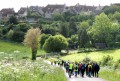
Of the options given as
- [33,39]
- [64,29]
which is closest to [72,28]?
[64,29]

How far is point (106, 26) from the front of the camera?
439ft

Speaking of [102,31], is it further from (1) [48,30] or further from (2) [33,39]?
(2) [33,39]

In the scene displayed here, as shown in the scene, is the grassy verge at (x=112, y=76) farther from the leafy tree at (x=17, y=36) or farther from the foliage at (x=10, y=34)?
the foliage at (x=10, y=34)

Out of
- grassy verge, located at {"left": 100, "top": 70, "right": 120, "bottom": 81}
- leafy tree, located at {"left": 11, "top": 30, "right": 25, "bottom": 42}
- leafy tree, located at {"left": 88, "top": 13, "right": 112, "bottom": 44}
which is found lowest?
leafy tree, located at {"left": 11, "top": 30, "right": 25, "bottom": 42}

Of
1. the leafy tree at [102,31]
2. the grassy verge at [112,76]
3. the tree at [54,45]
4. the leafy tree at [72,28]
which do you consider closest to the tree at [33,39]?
the tree at [54,45]

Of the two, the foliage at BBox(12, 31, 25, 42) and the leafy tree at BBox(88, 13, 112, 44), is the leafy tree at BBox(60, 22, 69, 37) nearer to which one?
the foliage at BBox(12, 31, 25, 42)

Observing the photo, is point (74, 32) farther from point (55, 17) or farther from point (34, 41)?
point (34, 41)

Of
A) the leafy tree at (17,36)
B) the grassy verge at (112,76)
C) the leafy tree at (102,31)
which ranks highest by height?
the grassy verge at (112,76)

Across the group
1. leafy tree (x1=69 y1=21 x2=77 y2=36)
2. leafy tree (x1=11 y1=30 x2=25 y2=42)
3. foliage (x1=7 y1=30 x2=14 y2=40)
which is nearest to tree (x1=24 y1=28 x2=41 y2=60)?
leafy tree (x1=11 y1=30 x2=25 y2=42)

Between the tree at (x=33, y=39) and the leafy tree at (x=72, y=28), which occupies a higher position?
the tree at (x=33, y=39)

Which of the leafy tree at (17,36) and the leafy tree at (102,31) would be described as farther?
the leafy tree at (17,36)

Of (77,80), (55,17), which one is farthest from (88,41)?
(77,80)

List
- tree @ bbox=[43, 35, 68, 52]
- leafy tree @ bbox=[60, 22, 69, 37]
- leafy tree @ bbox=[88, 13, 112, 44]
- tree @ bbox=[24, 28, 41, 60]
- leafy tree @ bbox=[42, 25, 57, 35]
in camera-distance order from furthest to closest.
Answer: leafy tree @ bbox=[60, 22, 69, 37]
leafy tree @ bbox=[42, 25, 57, 35]
leafy tree @ bbox=[88, 13, 112, 44]
tree @ bbox=[43, 35, 68, 52]
tree @ bbox=[24, 28, 41, 60]

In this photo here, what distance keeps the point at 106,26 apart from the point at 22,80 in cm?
11902
